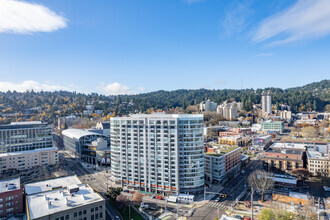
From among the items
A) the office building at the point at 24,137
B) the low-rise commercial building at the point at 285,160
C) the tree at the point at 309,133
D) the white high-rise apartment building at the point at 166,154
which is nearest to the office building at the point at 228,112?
the tree at the point at 309,133

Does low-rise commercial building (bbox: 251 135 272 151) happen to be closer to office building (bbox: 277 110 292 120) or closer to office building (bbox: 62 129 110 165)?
office building (bbox: 62 129 110 165)

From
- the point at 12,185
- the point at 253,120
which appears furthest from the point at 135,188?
the point at 253,120

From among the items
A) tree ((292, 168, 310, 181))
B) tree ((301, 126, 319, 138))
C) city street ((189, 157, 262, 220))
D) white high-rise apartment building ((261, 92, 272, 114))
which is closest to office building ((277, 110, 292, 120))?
white high-rise apartment building ((261, 92, 272, 114))

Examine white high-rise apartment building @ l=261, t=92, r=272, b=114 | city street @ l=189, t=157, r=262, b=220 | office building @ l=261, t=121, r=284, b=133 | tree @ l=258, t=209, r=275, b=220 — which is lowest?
city street @ l=189, t=157, r=262, b=220

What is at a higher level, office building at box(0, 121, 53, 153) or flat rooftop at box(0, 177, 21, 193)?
office building at box(0, 121, 53, 153)

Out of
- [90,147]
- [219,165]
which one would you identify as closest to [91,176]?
[90,147]
